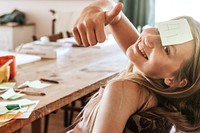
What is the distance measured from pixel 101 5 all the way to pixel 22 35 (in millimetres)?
3580

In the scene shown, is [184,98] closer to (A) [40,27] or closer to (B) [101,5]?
(B) [101,5]

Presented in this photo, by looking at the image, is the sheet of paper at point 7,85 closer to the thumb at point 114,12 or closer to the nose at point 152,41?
the thumb at point 114,12

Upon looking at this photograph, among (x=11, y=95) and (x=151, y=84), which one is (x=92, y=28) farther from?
(x=11, y=95)

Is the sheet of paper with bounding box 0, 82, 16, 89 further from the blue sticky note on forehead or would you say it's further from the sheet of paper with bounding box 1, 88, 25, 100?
the blue sticky note on forehead

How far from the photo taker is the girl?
0.93m

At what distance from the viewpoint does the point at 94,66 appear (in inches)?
73.8

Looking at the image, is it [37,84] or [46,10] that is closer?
[37,84]

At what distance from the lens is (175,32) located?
92 cm

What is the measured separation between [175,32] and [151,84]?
0.63 ft

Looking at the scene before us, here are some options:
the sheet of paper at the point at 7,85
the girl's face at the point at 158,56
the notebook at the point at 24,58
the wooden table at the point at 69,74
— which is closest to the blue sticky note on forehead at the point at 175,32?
the girl's face at the point at 158,56

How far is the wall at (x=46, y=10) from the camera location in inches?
172

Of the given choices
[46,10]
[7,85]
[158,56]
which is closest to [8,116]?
[7,85]

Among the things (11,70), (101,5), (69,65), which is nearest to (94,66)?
A: (69,65)

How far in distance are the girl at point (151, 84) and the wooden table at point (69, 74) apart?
0.22 meters
